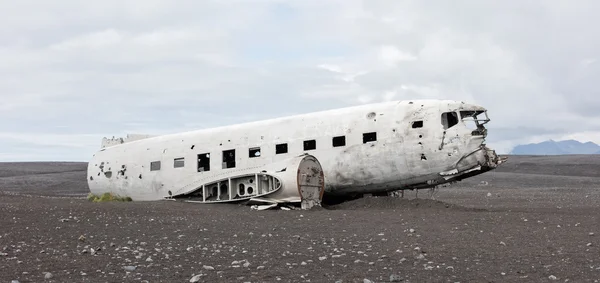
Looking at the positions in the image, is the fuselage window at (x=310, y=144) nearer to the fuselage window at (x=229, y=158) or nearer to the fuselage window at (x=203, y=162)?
the fuselage window at (x=229, y=158)

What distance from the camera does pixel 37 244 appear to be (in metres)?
10.3

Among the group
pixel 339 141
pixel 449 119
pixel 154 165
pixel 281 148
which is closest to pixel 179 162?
pixel 154 165

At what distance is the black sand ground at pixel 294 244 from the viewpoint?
26.1ft

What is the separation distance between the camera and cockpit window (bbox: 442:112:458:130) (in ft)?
59.7

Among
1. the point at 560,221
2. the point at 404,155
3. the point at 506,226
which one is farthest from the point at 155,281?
the point at 404,155

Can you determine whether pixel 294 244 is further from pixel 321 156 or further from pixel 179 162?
pixel 179 162

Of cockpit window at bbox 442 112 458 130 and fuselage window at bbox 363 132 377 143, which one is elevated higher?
cockpit window at bbox 442 112 458 130

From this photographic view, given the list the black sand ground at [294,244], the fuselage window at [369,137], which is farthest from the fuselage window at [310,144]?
the black sand ground at [294,244]

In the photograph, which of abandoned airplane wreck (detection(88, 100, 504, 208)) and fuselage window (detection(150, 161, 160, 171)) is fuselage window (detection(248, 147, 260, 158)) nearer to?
abandoned airplane wreck (detection(88, 100, 504, 208))

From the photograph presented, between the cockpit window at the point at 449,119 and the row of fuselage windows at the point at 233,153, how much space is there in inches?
88.4

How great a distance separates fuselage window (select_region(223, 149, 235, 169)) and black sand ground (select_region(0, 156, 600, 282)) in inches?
136

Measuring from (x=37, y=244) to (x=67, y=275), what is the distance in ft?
9.74

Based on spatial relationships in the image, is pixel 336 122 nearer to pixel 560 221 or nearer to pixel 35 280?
pixel 560 221

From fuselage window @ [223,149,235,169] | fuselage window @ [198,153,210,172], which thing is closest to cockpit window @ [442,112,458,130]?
fuselage window @ [223,149,235,169]
